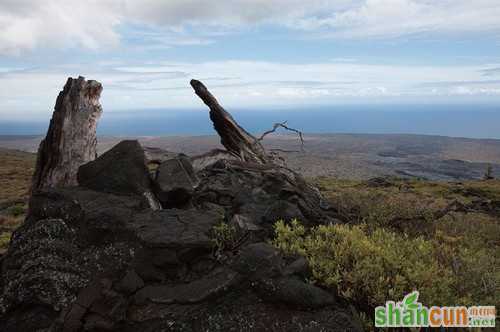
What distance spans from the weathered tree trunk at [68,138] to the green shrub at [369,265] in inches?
298

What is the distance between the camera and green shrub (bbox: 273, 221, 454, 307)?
7.04 m

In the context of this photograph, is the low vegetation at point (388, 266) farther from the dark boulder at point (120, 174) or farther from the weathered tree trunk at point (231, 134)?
the weathered tree trunk at point (231, 134)

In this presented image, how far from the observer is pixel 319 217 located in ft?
34.1

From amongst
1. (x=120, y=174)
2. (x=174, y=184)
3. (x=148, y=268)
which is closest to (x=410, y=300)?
(x=148, y=268)

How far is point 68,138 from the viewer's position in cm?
1278

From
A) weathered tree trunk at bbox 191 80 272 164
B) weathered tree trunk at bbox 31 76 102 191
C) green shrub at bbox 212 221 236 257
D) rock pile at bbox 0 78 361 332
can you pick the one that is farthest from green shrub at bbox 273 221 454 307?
weathered tree trunk at bbox 191 80 272 164

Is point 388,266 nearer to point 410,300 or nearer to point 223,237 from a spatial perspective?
point 410,300

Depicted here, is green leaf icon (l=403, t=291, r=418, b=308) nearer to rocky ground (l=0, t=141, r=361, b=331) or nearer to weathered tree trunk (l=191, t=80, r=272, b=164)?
rocky ground (l=0, t=141, r=361, b=331)

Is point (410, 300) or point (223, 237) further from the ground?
point (223, 237)

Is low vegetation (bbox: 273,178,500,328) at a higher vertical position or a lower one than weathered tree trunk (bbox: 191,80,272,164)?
lower

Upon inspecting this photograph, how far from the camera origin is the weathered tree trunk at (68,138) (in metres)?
12.7

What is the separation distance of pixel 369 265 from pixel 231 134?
10435 mm

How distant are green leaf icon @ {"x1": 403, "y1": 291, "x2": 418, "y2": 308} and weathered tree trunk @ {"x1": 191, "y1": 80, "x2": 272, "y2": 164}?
31.9 ft

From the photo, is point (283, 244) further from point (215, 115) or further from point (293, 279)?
point (215, 115)
